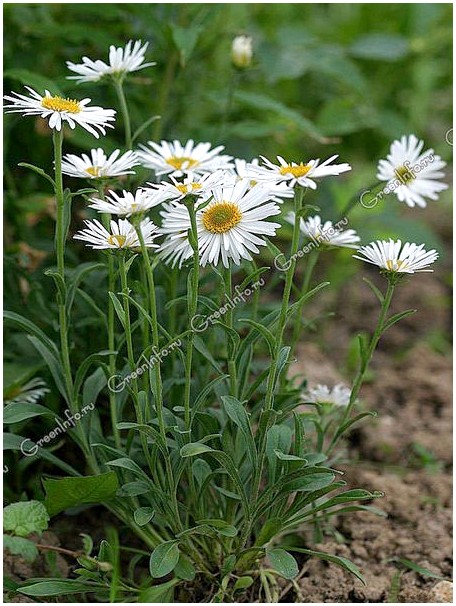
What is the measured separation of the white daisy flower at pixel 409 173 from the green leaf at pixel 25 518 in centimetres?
64

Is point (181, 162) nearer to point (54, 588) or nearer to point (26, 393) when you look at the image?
point (26, 393)

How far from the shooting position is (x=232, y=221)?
103 centimetres

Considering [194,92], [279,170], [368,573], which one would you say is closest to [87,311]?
[279,170]

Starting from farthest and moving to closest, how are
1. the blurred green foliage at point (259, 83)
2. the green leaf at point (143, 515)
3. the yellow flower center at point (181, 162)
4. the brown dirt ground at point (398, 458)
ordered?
the blurred green foliage at point (259, 83) → the brown dirt ground at point (398, 458) → the yellow flower center at point (181, 162) → the green leaf at point (143, 515)

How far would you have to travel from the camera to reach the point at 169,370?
4.24 feet

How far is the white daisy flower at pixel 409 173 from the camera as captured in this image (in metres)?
1.18

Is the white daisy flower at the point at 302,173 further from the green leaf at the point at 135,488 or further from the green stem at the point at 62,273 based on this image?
the green leaf at the point at 135,488

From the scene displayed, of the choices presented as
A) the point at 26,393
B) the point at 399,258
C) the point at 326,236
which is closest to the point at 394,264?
the point at 399,258

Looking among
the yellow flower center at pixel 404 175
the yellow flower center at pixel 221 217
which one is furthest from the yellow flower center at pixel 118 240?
the yellow flower center at pixel 404 175

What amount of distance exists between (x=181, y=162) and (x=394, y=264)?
1.08ft

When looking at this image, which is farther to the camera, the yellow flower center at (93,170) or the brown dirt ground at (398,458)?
the brown dirt ground at (398,458)

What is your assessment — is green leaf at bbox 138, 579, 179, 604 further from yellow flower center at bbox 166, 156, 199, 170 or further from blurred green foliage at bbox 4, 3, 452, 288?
blurred green foliage at bbox 4, 3, 452, 288

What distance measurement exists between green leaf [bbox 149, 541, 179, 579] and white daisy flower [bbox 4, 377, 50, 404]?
35 cm

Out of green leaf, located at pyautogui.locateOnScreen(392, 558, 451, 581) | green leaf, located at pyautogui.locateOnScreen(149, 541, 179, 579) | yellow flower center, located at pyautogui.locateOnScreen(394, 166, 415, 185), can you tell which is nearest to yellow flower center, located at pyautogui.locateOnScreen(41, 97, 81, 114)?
yellow flower center, located at pyautogui.locateOnScreen(394, 166, 415, 185)
